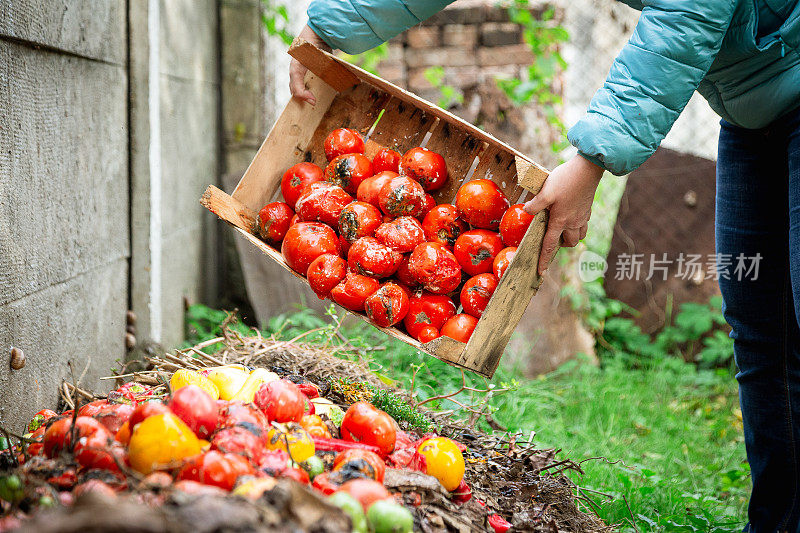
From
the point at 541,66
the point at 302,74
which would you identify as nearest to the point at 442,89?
the point at 541,66

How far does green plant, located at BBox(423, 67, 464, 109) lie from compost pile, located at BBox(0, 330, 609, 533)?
118 inches

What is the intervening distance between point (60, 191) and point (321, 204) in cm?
88

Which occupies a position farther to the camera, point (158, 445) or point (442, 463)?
point (442, 463)

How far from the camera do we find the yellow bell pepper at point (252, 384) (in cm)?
178

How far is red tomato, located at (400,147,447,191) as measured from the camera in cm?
232

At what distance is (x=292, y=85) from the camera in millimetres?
2438

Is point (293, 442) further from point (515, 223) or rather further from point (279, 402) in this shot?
point (515, 223)

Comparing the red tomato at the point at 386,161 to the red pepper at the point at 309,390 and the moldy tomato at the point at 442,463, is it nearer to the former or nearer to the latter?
the red pepper at the point at 309,390

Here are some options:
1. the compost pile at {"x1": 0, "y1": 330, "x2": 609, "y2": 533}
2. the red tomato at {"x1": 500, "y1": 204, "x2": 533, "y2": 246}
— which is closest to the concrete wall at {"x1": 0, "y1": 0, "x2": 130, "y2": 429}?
the compost pile at {"x1": 0, "y1": 330, "x2": 609, "y2": 533}

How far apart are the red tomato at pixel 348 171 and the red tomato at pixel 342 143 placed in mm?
46

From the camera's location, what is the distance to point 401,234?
2.19 meters

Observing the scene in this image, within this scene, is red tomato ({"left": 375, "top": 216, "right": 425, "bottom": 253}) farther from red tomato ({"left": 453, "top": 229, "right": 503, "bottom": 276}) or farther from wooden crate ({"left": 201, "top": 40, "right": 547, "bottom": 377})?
wooden crate ({"left": 201, "top": 40, "right": 547, "bottom": 377})

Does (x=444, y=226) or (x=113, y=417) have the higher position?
(x=444, y=226)

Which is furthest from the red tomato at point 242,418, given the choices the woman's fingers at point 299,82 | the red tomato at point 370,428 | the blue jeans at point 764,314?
the blue jeans at point 764,314
